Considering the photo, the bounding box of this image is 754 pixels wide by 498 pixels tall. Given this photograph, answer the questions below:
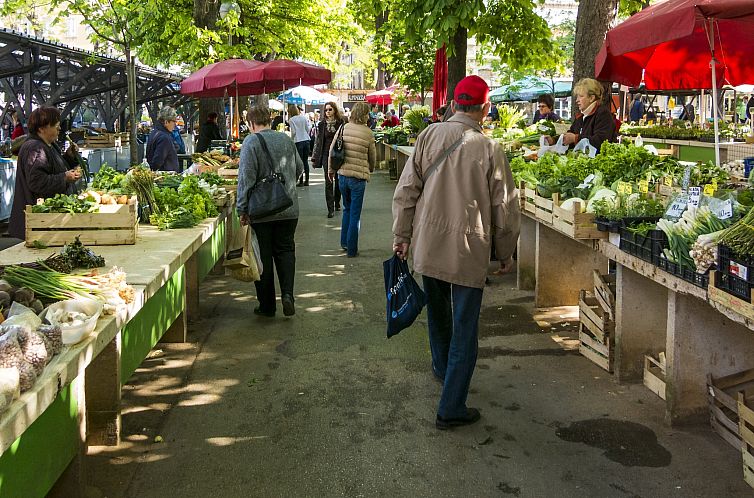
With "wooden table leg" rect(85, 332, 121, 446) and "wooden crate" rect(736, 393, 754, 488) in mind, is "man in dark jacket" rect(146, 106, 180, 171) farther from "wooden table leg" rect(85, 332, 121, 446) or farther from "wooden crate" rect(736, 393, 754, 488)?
"wooden crate" rect(736, 393, 754, 488)

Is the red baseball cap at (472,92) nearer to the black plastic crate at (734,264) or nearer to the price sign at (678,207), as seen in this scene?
the price sign at (678,207)

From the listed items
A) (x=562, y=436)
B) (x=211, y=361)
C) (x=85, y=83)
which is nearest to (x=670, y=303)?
(x=562, y=436)

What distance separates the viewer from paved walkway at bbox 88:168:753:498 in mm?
4016

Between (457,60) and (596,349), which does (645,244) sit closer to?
(596,349)

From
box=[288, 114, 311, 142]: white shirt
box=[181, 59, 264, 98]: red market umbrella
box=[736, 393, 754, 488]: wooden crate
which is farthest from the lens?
box=[288, 114, 311, 142]: white shirt

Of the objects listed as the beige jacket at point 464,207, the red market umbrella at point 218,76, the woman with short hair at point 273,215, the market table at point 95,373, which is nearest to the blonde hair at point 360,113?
the woman with short hair at point 273,215

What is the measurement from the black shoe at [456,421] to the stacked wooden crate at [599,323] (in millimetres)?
1342

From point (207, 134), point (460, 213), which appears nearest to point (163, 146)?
point (207, 134)

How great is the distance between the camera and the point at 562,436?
15.1 ft

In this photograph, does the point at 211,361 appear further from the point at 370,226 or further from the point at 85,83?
the point at 85,83

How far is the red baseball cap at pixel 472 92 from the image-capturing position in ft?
15.2

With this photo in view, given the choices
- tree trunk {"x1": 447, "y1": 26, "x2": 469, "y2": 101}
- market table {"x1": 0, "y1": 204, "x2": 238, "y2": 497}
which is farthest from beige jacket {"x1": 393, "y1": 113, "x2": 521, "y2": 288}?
tree trunk {"x1": 447, "y1": 26, "x2": 469, "y2": 101}

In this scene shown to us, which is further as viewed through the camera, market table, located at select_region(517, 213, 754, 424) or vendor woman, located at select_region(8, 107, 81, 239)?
vendor woman, located at select_region(8, 107, 81, 239)

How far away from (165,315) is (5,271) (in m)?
1.67
